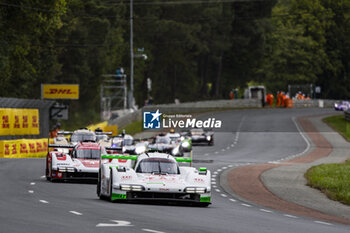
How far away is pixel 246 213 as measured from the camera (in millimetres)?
17875

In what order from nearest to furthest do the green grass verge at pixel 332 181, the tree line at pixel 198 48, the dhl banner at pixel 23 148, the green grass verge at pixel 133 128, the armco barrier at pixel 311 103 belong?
1. the green grass verge at pixel 332 181
2. the dhl banner at pixel 23 148
3. the green grass verge at pixel 133 128
4. the tree line at pixel 198 48
5. the armco barrier at pixel 311 103

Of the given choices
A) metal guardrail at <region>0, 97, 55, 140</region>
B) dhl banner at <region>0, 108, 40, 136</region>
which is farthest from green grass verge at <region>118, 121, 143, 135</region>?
dhl banner at <region>0, 108, 40, 136</region>

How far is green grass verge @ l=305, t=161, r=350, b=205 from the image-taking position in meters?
23.3

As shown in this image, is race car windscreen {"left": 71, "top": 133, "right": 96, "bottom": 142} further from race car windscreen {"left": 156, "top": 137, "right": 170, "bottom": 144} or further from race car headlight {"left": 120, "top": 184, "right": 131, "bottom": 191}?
race car headlight {"left": 120, "top": 184, "right": 131, "bottom": 191}

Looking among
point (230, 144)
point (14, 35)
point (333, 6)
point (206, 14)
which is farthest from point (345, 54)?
point (14, 35)

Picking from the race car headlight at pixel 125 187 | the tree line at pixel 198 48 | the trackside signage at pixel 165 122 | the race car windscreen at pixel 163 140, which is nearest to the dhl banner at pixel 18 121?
the race car windscreen at pixel 163 140

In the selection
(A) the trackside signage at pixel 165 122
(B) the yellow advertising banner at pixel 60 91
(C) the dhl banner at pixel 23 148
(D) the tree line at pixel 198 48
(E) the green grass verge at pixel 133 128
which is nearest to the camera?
(A) the trackside signage at pixel 165 122

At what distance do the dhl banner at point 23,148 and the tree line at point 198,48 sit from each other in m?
26.6

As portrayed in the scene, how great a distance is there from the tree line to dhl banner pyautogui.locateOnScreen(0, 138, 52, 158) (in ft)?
87.2

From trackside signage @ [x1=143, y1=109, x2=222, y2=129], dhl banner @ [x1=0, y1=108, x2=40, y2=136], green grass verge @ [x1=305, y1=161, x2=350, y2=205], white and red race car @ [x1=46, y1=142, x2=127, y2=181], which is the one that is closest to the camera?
trackside signage @ [x1=143, y1=109, x2=222, y2=129]

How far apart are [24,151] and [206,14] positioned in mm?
71643

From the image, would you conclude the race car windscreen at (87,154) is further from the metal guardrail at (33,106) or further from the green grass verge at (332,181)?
the metal guardrail at (33,106)

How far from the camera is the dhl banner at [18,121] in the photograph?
42.6 m

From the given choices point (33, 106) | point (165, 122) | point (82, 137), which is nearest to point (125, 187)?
point (165, 122)
